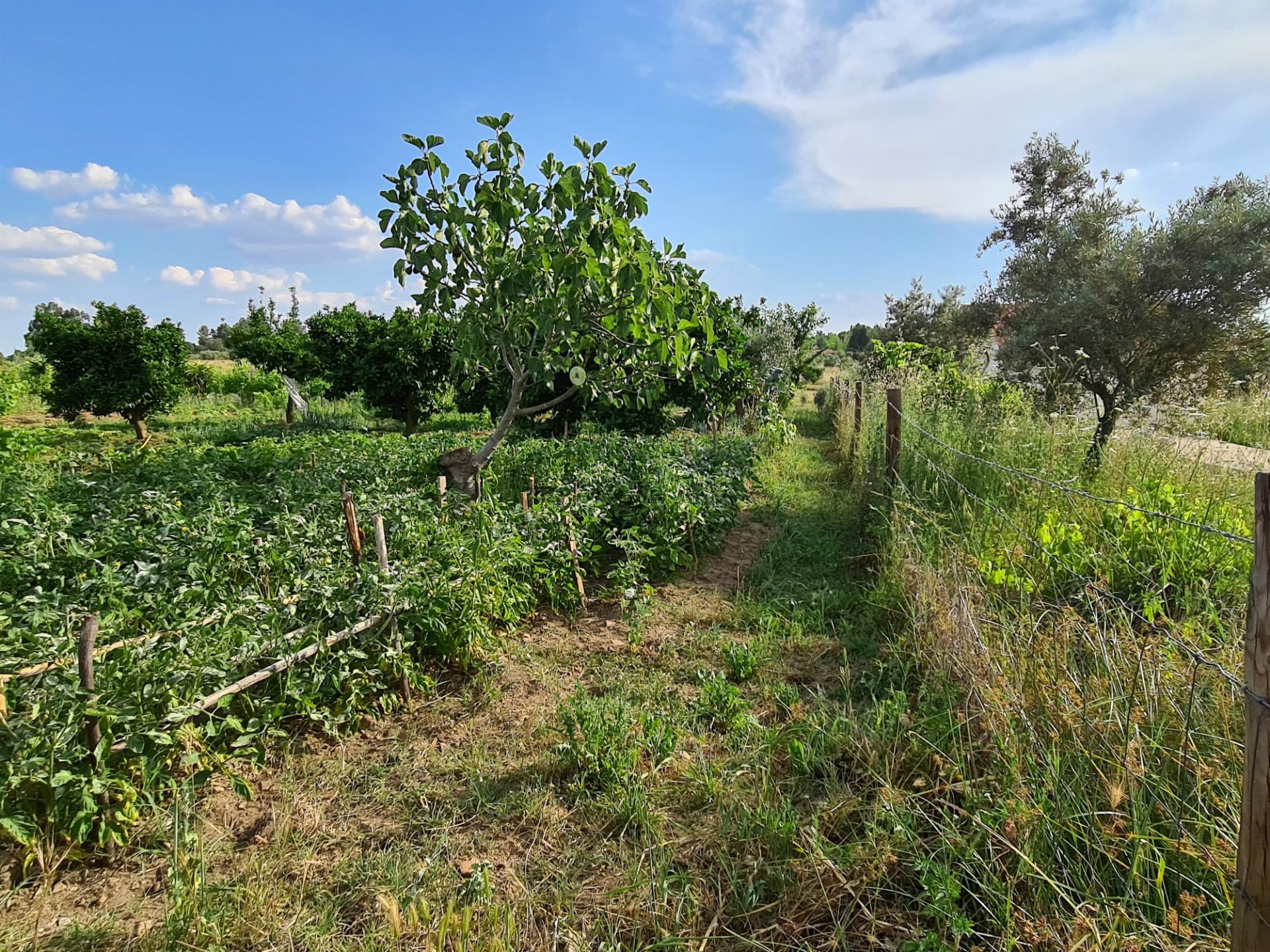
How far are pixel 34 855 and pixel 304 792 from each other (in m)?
0.81

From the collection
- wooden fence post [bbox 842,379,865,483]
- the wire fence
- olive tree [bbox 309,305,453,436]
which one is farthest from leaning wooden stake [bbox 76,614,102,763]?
olive tree [bbox 309,305,453,436]

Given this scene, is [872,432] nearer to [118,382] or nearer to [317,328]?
[317,328]

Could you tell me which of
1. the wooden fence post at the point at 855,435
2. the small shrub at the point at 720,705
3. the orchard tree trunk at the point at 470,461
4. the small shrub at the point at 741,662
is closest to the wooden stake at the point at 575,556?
the orchard tree trunk at the point at 470,461

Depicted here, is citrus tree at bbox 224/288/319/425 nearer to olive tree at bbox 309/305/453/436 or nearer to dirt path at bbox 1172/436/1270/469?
olive tree at bbox 309/305/453/436

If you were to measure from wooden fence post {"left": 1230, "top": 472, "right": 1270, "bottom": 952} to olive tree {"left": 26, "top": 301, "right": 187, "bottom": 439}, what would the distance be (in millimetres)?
16390

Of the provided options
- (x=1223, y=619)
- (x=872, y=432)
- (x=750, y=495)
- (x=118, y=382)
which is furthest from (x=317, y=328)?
(x=1223, y=619)

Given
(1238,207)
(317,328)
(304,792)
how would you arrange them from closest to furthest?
1. (304,792)
2. (1238,207)
3. (317,328)

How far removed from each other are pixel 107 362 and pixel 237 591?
13630 mm

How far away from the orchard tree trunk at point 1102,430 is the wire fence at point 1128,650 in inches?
7.0

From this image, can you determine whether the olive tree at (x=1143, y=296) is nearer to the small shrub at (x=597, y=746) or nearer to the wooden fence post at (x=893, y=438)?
the wooden fence post at (x=893, y=438)

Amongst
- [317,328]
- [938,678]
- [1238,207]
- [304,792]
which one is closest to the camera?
[304,792]

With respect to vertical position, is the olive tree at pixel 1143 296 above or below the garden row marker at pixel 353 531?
above

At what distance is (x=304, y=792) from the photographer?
254cm

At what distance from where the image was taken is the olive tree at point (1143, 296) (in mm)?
5477
